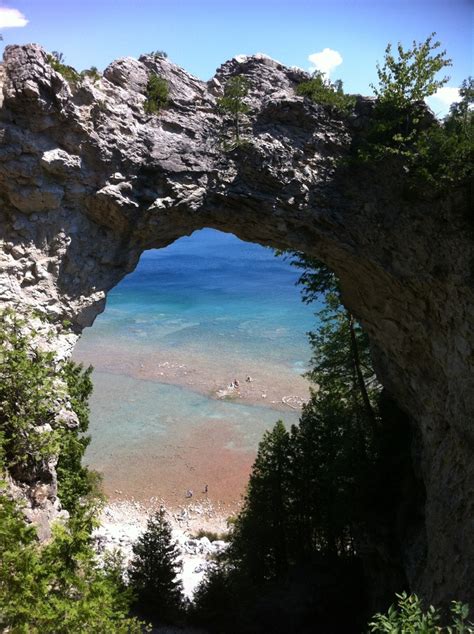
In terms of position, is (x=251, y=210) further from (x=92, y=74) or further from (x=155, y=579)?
(x=155, y=579)

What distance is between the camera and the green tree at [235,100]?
11.8m

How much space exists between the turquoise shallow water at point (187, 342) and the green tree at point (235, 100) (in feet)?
72.2

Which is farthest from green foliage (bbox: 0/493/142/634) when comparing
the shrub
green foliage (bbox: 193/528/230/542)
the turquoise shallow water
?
the turquoise shallow water

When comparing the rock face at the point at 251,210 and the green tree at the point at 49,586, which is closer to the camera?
the green tree at the point at 49,586

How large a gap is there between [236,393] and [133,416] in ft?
26.6

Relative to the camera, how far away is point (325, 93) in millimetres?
12180

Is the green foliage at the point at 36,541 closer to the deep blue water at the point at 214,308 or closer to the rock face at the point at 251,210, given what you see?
the rock face at the point at 251,210

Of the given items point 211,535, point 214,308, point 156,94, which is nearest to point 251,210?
point 156,94

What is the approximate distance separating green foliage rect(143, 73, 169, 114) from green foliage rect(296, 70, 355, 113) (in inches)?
144

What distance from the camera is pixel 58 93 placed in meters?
9.84

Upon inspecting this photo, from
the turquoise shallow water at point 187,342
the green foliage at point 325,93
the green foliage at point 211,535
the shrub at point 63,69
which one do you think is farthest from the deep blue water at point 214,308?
the shrub at point 63,69

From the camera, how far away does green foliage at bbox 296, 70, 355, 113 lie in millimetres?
12076

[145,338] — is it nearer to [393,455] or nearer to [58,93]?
[393,455]

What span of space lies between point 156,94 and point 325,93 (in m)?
4.50
